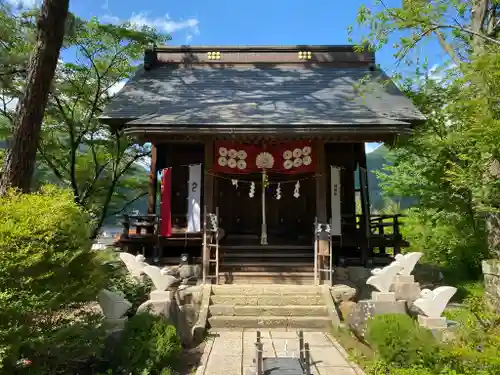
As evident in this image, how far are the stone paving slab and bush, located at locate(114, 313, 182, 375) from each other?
584 millimetres

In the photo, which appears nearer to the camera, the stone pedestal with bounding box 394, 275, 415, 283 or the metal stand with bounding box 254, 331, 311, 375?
the metal stand with bounding box 254, 331, 311, 375

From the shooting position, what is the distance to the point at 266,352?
6.34 m

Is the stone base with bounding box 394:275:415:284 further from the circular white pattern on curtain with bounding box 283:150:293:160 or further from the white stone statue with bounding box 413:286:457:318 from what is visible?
the circular white pattern on curtain with bounding box 283:150:293:160

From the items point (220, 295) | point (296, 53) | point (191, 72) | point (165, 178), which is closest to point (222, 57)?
point (191, 72)

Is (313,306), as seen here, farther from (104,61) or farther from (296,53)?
(104,61)

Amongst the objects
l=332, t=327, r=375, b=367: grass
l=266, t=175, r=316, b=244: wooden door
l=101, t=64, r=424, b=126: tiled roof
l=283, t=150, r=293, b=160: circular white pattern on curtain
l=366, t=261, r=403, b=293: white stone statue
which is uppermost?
l=101, t=64, r=424, b=126: tiled roof

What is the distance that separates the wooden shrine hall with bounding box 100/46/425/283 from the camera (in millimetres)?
9922

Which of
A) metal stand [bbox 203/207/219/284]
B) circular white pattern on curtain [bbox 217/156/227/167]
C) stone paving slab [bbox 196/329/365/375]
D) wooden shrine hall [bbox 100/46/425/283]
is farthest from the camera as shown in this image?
circular white pattern on curtain [bbox 217/156/227/167]

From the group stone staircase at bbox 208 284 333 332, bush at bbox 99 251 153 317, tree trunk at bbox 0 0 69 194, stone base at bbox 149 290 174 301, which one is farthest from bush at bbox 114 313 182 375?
tree trunk at bbox 0 0 69 194

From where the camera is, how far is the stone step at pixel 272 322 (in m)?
7.97

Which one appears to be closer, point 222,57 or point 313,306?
point 313,306

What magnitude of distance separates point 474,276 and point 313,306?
8.17 meters

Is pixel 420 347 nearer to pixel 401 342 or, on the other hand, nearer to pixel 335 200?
pixel 401 342

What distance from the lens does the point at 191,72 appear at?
48.5ft
